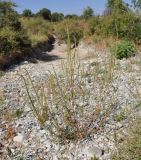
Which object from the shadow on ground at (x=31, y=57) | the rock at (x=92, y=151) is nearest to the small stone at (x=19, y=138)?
the rock at (x=92, y=151)

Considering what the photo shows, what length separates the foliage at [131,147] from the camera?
18.0ft

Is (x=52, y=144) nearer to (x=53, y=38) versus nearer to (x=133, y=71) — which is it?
(x=133, y=71)

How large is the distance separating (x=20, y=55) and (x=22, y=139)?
12.3 metres

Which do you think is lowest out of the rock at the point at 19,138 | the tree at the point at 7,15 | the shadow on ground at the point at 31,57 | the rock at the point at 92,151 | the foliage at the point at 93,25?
the shadow on ground at the point at 31,57

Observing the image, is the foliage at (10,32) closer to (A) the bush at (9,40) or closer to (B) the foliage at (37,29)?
(A) the bush at (9,40)

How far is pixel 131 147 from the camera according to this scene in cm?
558

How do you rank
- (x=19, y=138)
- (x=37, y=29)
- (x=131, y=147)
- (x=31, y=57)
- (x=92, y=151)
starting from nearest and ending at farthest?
(x=131, y=147)
(x=92, y=151)
(x=19, y=138)
(x=31, y=57)
(x=37, y=29)

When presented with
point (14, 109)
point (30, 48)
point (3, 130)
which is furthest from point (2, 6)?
point (3, 130)

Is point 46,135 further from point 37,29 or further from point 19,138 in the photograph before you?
point 37,29

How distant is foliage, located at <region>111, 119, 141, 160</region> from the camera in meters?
5.49

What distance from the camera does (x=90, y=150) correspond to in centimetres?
691

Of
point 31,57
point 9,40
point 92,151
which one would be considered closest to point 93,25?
point 31,57

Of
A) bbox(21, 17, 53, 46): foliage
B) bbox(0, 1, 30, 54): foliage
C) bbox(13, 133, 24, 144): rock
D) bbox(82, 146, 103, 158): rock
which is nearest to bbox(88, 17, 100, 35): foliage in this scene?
bbox(21, 17, 53, 46): foliage

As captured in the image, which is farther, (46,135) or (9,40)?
(9,40)
